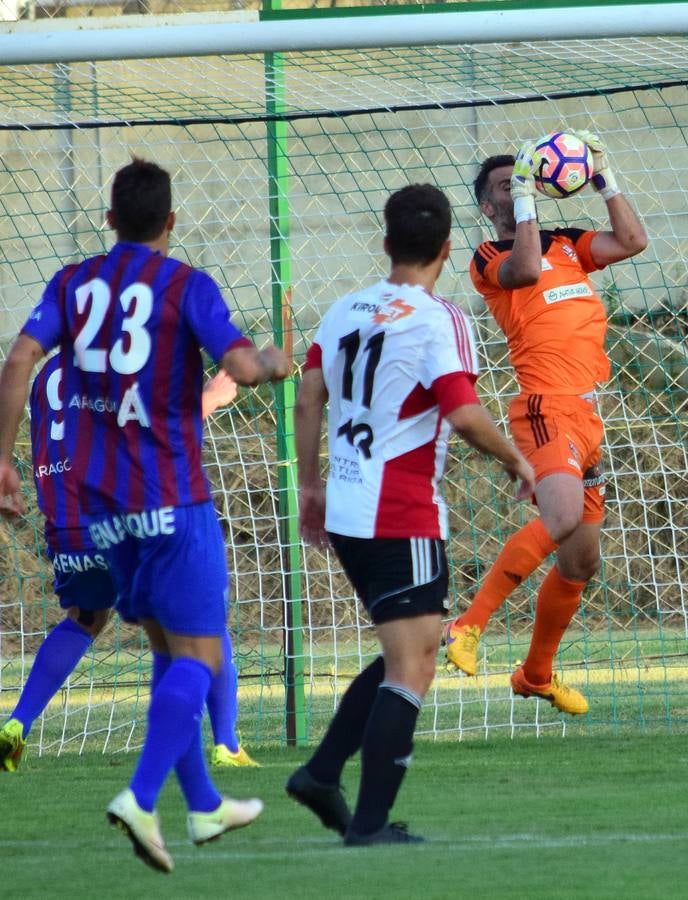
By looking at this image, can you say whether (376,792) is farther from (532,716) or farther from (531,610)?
(531,610)

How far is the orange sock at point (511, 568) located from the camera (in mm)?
6898

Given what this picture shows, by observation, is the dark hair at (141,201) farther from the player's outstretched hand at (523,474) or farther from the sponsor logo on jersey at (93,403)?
the player's outstretched hand at (523,474)

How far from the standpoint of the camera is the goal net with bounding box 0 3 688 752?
7883 mm

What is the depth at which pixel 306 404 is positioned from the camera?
4820 mm

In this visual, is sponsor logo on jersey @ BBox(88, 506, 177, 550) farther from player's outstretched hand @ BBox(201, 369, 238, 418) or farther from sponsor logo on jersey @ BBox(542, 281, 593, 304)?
sponsor logo on jersey @ BBox(542, 281, 593, 304)

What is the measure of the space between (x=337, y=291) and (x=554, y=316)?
465 cm

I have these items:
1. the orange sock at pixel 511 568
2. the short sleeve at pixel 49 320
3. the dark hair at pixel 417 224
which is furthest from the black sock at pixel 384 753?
the orange sock at pixel 511 568

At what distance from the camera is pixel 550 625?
273 inches

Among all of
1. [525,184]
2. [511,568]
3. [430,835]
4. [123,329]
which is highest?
[525,184]

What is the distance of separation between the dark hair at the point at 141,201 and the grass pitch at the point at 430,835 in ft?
5.62

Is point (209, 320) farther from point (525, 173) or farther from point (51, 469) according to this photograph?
point (525, 173)

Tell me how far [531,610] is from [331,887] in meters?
6.48

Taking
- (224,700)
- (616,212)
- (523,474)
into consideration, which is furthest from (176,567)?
(616,212)

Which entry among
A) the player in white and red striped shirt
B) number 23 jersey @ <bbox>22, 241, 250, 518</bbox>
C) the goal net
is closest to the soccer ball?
the goal net
